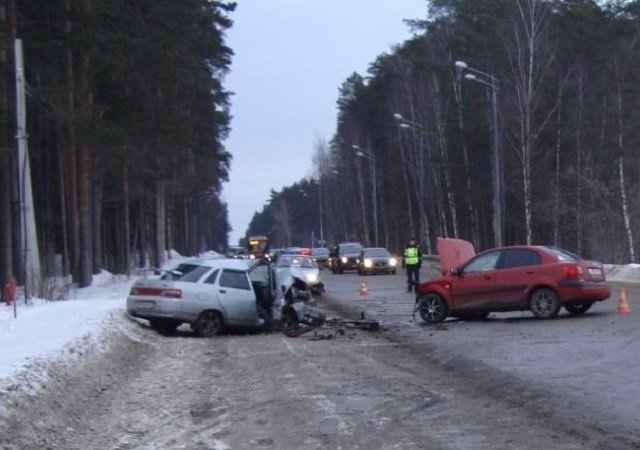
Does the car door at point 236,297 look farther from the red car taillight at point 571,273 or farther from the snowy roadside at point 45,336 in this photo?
the red car taillight at point 571,273

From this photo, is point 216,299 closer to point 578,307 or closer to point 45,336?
point 45,336

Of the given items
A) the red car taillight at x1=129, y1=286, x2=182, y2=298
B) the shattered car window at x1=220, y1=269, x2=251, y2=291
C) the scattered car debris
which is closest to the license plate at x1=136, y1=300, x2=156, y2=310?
the red car taillight at x1=129, y1=286, x2=182, y2=298

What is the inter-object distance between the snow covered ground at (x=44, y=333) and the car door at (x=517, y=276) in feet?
25.9

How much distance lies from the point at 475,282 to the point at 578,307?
2310 mm

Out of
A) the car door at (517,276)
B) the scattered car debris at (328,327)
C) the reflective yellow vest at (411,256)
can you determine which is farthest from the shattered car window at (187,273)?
the reflective yellow vest at (411,256)

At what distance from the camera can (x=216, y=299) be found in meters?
22.7

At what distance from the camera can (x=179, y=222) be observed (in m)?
107

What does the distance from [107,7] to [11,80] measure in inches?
188

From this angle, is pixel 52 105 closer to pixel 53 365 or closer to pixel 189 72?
pixel 189 72

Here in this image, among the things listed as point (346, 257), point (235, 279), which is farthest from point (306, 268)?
point (346, 257)

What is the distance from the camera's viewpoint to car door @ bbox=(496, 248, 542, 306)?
22578mm

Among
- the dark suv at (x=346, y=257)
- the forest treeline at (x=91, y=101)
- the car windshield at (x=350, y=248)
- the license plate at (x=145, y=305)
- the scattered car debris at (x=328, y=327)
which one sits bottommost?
the scattered car debris at (x=328, y=327)

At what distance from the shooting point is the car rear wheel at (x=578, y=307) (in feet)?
75.5

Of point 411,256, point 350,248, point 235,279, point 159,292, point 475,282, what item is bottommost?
point 475,282
